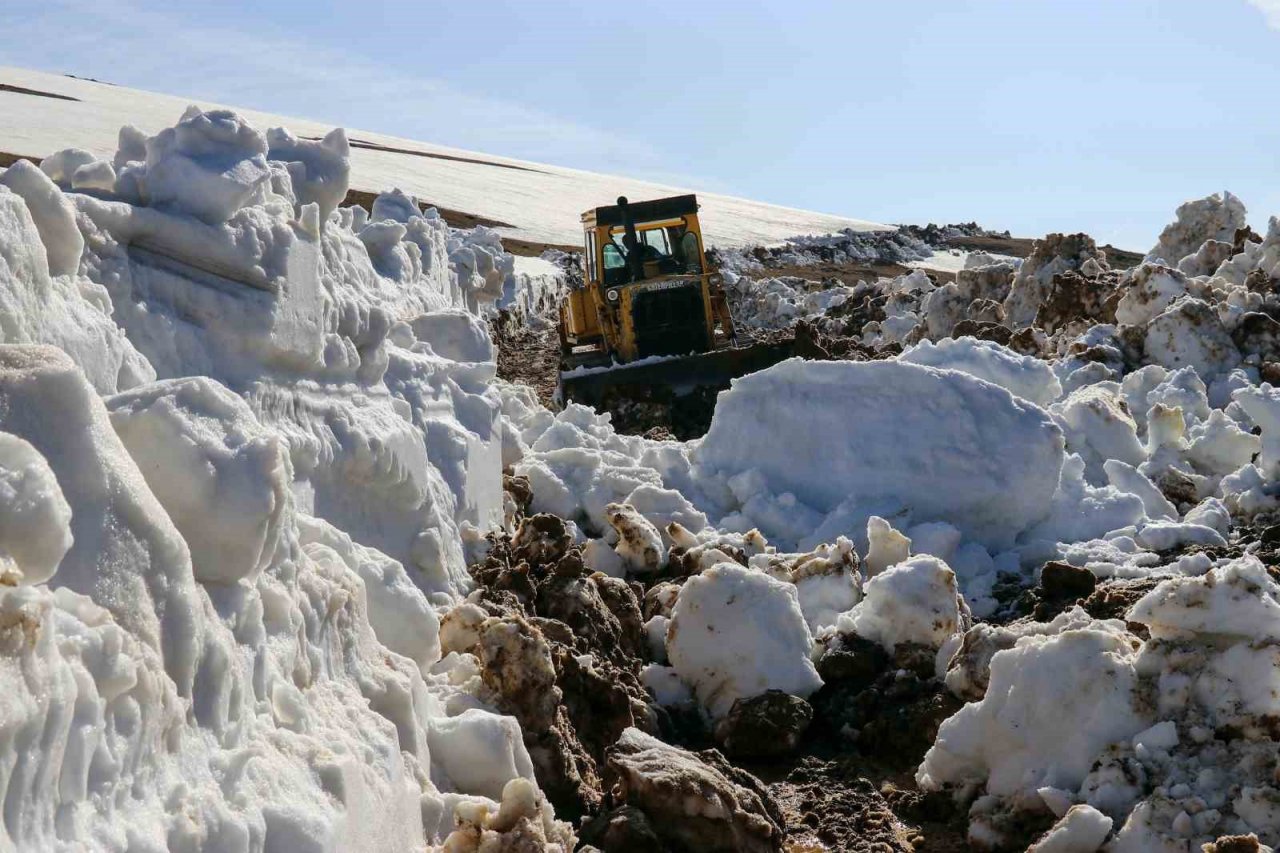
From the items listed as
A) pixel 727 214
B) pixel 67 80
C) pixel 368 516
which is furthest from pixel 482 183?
pixel 368 516

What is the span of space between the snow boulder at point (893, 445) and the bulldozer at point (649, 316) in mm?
4074

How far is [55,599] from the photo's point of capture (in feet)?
7.32

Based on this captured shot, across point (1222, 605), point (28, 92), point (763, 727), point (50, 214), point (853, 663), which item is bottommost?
point (763, 727)

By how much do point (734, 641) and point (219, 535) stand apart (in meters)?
2.72

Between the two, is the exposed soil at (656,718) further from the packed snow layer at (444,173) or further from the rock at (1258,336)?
the packed snow layer at (444,173)

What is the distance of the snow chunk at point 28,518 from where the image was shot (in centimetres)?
206

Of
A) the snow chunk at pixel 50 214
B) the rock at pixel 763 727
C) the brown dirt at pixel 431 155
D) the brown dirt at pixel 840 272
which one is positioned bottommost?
the rock at pixel 763 727

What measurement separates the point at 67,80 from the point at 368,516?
175 ft

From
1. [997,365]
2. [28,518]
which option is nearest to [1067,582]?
[997,365]

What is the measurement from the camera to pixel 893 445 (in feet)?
25.4

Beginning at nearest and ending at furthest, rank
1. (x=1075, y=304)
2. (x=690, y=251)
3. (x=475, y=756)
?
(x=475, y=756)
(x=1075, y=304)
(x=690, y=251)

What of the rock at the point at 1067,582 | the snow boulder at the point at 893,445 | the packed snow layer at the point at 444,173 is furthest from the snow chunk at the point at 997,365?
the packed snow layer at the point at 444,173

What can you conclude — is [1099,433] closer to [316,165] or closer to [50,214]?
[316,165]

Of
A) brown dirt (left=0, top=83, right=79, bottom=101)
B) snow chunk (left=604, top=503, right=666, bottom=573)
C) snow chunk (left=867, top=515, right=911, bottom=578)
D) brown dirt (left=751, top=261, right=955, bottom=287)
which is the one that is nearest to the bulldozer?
snow chunk (left=604, top=503, right=666, bottom=573)
